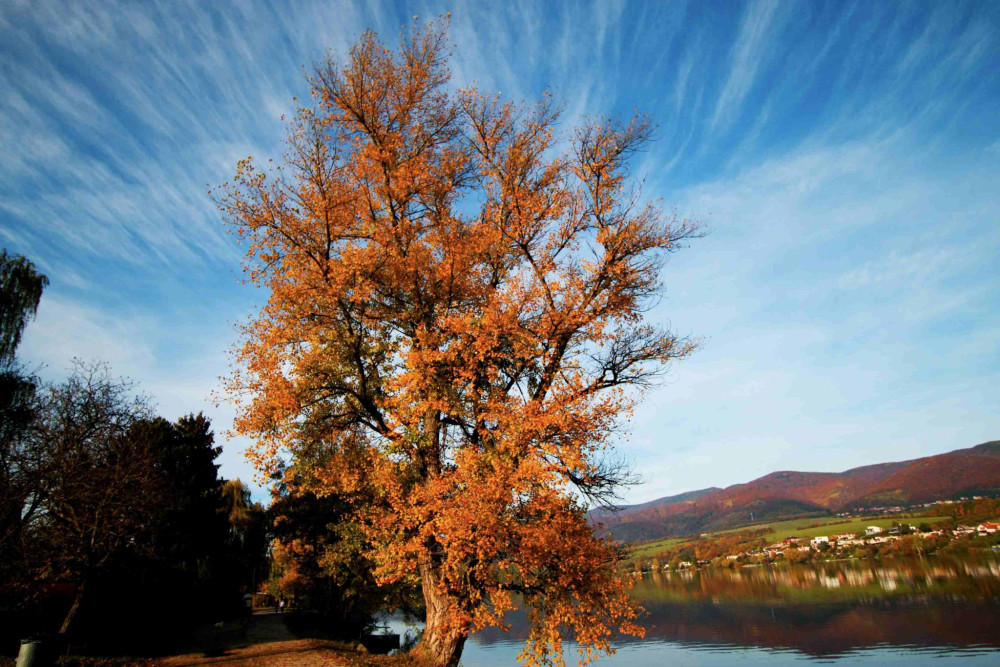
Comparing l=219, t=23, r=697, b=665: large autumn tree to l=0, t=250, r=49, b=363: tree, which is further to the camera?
l=0, t=250, r=49, b=363: tree

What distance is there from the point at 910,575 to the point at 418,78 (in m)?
101

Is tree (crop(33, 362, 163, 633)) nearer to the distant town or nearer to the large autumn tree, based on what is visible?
the large autumn tree

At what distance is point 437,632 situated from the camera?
12.0 metres

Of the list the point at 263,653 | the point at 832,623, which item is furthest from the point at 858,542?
the point at 263,653

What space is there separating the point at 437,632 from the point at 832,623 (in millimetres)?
57686

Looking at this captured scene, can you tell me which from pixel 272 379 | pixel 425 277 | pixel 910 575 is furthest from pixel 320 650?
pixel 910 575

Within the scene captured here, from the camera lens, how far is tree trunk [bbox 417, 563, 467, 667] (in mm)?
11672

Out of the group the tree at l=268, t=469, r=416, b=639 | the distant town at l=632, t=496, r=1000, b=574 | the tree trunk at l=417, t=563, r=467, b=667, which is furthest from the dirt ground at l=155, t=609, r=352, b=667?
the distant town at l=632, t=496, r=1000, b=574

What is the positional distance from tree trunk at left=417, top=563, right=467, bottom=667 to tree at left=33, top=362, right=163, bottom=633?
972 cm

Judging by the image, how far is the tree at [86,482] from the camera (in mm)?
14508

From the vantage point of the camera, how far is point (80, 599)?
15.0m

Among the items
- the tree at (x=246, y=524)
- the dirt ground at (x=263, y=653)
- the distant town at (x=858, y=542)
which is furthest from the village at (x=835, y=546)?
the dirt ground at (x=263, y=653)

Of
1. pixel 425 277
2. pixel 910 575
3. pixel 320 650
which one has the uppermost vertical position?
pixel 425 277

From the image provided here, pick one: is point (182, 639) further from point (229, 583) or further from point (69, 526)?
point (229, 583)
